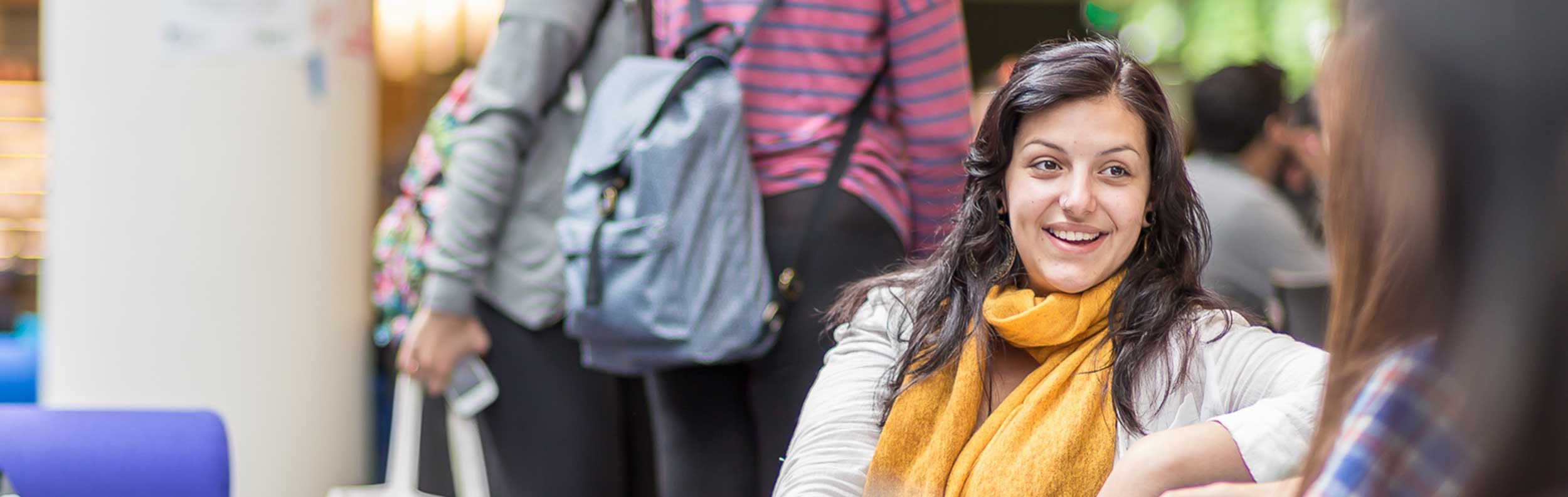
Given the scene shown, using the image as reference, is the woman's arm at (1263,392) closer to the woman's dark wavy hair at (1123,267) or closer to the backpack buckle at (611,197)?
the woman's dark wavy hair at (1123,267)

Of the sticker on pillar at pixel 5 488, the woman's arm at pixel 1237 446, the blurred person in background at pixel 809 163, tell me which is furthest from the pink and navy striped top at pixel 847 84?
the sticker on pillar at pixel 5 488

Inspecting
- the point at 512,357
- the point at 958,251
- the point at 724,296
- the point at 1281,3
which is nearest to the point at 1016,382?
the point at 958,251

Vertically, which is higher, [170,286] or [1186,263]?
[1186,263]

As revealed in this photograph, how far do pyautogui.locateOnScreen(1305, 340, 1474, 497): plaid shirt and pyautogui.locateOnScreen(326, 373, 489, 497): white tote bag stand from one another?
7.87 feet

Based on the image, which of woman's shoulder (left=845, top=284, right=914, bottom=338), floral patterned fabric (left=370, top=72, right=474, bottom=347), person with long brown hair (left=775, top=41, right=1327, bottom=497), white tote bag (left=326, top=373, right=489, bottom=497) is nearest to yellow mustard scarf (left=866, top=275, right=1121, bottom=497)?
person with long brown hair (left=775, top=41, right=1327, bottom=497)

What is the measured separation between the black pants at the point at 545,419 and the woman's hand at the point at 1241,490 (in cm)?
163

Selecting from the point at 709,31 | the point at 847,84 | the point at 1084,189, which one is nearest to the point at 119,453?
A: the point at 709,31

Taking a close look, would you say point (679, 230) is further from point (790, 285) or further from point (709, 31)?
point (709, 31)

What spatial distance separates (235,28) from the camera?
3488mm

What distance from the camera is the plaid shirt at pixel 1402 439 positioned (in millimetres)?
977

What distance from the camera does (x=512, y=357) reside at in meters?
2.84

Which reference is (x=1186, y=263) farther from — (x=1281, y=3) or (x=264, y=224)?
(x=1281, y=3)

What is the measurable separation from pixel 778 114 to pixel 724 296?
0.31m

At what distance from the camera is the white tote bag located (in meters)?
3.23
